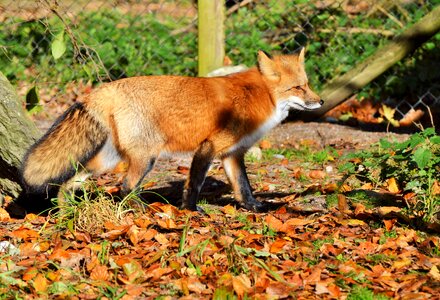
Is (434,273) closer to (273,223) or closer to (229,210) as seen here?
(273,223)

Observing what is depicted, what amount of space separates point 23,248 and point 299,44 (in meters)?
5.26

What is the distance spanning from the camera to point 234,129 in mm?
6090

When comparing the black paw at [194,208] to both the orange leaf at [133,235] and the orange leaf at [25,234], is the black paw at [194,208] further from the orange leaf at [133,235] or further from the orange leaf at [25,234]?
the orange leaf at [25,234]

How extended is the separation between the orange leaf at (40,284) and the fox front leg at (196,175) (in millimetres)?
1810

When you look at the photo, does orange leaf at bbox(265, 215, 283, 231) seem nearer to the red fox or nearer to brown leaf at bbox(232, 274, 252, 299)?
the red fox

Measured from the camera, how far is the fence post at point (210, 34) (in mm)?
8141

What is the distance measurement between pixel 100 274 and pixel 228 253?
790 mm

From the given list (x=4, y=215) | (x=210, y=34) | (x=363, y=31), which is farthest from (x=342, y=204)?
(x=363, y=31)

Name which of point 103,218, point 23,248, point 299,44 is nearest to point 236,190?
point 103,218

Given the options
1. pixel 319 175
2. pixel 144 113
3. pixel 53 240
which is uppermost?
pixel 144 113

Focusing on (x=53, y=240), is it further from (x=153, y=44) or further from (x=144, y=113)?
(x=153, y=44)

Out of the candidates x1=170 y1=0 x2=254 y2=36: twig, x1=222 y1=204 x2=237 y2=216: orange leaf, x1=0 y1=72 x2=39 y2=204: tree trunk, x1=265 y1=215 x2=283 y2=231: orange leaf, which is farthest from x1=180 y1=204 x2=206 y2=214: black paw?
x1=170 y1=0 x2=254 y2=36: twig

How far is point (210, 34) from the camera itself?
823 cm

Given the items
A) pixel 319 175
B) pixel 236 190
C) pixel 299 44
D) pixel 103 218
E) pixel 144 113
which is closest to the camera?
pixel 103 218
